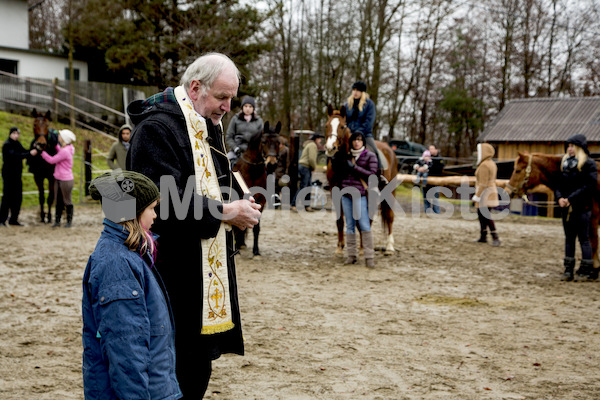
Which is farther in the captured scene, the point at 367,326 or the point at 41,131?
the point at 41,131

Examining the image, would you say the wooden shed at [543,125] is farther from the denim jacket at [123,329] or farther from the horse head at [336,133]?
the denim jacket at [123,329]

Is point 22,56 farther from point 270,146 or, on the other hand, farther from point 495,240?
point 495,240

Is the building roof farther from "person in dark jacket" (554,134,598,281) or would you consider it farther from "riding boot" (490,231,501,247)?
"person in dark jacket" (554,134,598,281)

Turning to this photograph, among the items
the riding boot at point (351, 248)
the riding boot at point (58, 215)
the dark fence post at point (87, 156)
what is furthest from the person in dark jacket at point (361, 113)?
the dark fence post at point (87, 156)

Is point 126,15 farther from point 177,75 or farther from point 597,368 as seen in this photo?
point 597,368

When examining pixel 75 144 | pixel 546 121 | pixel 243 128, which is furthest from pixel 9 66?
pixel 546 121

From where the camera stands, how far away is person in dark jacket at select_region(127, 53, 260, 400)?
2.62m

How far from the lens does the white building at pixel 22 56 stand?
101 feet

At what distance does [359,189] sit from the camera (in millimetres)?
8844

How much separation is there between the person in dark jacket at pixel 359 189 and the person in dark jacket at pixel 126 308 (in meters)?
6.53

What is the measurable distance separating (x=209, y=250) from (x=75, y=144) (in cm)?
2061

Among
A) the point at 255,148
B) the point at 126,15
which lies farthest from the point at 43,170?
the point at 126,15

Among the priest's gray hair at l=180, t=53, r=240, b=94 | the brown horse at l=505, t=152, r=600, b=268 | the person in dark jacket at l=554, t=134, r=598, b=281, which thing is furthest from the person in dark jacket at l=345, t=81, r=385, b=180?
the priest's gray hair at l=180, t=53, r=240, b=94

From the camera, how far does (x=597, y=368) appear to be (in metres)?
4.72
